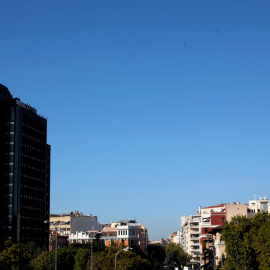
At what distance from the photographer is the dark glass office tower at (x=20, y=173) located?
170375 mm

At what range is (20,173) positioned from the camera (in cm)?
17400

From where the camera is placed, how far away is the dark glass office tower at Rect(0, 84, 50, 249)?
559ft

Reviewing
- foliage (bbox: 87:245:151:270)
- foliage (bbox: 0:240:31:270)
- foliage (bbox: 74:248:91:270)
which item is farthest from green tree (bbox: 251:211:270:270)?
foliage (bbox: 74:248:91:270)

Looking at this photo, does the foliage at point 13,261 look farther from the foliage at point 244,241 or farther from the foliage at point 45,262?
the foliage at point 244,241

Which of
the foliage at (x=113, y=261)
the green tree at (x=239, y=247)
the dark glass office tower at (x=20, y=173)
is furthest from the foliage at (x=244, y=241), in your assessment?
the dark glass office tower at (x=20, y=173)

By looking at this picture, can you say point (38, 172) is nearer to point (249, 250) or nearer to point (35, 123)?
point (35, 123)

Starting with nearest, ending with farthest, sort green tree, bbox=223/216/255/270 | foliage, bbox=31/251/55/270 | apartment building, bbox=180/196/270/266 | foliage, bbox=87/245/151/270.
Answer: green tree, bbox=223/216/255/270
foliage, bbox=31/251/55/270
foliage, bbox=87/245/151/270
apartment building, bbox=180/196/270/266

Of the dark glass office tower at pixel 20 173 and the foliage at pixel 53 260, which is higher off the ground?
the dark glass office tower at pixel 20 173

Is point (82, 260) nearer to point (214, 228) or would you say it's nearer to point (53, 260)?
point (53, 260)

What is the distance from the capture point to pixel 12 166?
566 feet

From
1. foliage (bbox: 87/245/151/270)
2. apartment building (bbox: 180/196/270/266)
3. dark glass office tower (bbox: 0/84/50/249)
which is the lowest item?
foliage (bbox: 87/245/151/270)

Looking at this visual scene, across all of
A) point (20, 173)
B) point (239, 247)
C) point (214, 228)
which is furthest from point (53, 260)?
point (20, 173)

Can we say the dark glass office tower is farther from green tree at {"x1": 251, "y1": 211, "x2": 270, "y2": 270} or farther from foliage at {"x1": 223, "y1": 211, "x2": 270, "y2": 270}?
green tree at {"x1": 251, "y1": 211, "x2": 270, "y2": 270}

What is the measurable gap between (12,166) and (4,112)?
Result: 16.6 meters
